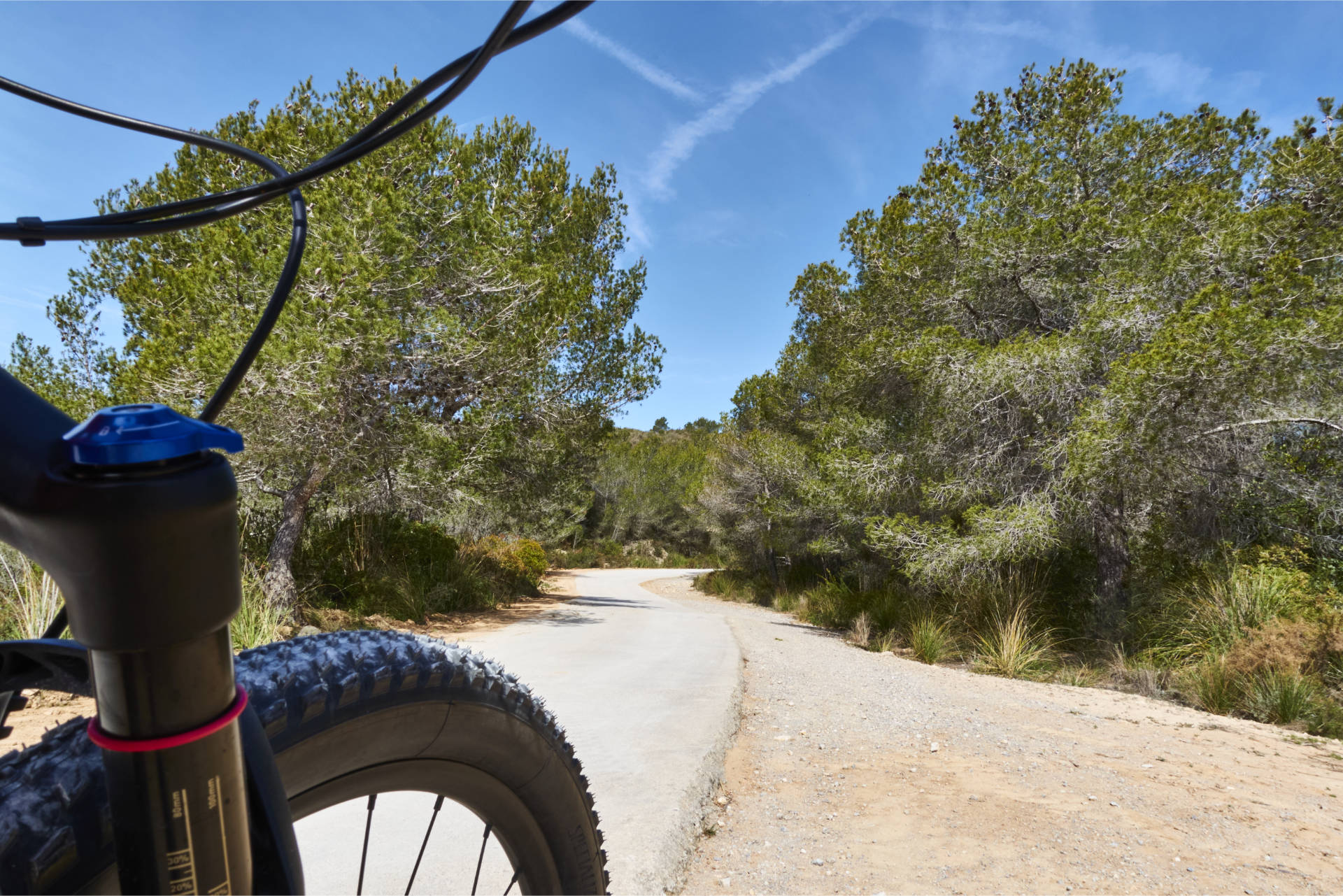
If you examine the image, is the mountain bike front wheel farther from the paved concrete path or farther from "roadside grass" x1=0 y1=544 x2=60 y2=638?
"roadside grass" x1=0 y1=544 x2=60 y2=638

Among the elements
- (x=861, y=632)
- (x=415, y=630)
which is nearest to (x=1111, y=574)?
(x=861, y=632)

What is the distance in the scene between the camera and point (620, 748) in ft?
13.5

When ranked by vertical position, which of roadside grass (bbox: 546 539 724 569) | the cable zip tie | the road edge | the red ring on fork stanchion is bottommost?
roadside grass (bbox: 546 539 724 569)

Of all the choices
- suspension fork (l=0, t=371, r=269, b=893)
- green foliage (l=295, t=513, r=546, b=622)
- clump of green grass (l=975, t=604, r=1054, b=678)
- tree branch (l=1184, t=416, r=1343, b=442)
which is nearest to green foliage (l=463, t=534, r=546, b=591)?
green foliage (l=295, t=513, r=546, b=622)

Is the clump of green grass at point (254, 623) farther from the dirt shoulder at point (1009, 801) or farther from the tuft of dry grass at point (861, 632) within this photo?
the tuft of dry grass at point (861, 632)

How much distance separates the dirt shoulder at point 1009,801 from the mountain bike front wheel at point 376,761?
186 cm

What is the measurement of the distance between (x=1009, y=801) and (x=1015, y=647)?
5638mm

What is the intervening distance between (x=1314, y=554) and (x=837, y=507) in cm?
596

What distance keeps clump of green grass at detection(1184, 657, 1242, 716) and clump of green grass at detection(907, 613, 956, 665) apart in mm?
3053

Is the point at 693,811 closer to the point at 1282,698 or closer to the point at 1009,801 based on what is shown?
the point at 1009,801

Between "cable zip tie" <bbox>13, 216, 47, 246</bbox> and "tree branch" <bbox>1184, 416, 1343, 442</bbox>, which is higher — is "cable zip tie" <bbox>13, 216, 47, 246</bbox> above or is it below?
below

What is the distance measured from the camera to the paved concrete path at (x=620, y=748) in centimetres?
262

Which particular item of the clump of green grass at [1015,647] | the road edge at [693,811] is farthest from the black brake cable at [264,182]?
the clump of green grass at [1015,647]

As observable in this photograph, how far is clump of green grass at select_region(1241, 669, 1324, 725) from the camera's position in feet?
20.3
